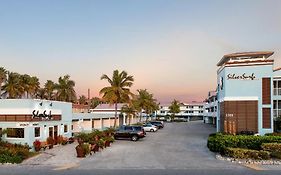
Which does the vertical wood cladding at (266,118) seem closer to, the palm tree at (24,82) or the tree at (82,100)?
the palm tree at (24,82)

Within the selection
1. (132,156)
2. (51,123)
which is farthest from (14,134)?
(132,156)

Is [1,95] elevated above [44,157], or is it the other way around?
[1,95]

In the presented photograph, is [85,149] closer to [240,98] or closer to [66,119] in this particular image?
[66,119]

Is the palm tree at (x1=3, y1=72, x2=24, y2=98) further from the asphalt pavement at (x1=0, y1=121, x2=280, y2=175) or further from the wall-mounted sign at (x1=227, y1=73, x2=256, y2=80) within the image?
the wall-mounted sign at (x1=227, y1=73, x2=256, y2=80)

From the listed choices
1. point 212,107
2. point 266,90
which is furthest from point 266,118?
point 212,107

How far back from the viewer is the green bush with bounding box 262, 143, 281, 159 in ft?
74.6

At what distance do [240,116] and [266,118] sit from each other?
2.86 m

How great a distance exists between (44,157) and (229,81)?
2294cm

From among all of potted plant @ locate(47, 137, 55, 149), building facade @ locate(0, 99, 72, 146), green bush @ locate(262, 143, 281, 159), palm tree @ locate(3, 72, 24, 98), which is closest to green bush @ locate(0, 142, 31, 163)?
building facade @ locate(0, 99, 72, 146)

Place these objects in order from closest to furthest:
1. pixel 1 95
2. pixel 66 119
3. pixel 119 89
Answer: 1. pixel 66 119
2. pixel 119 89
3. pixel 1 95

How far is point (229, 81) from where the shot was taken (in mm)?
37906

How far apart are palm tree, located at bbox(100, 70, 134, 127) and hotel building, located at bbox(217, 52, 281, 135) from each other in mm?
16572

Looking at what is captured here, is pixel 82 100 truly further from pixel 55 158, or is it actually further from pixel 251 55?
pixel 55 158

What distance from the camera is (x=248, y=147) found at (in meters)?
25.1
